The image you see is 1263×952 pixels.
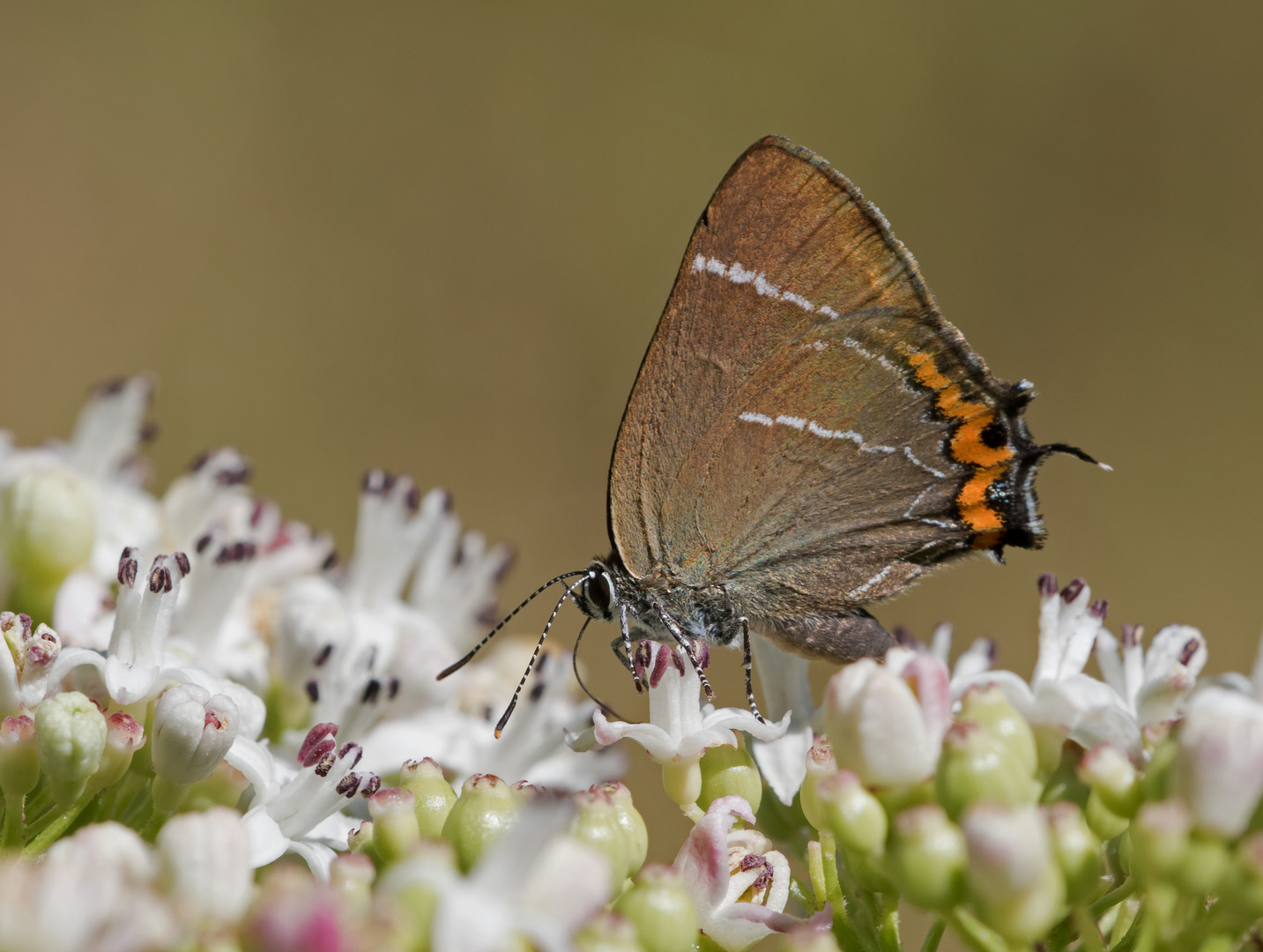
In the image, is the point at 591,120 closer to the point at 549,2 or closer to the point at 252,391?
the point at 549,2

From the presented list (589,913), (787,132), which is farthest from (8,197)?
(589,913)

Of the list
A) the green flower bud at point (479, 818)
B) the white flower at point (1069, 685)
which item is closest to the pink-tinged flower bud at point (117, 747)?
the green flower bud at point (479, 818)

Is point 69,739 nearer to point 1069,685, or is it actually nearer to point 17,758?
point 17,758

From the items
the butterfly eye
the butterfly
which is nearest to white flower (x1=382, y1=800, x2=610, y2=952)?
the butterfly

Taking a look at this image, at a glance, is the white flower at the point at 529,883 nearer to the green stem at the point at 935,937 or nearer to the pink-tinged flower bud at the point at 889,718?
the pink-tinged flower bud at the point at 889,718

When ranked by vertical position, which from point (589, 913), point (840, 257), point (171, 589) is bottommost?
point (589, 913)

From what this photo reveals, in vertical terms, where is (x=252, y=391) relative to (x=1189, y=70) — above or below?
below
